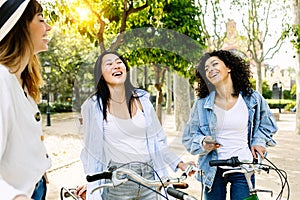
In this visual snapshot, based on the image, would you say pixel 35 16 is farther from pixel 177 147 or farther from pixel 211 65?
pixel 211 65

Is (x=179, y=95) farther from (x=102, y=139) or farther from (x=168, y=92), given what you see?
(x=102, y=139)

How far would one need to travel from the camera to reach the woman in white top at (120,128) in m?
1.39

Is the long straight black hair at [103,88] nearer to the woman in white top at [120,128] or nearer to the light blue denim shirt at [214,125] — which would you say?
the woman in white top at [120,128]

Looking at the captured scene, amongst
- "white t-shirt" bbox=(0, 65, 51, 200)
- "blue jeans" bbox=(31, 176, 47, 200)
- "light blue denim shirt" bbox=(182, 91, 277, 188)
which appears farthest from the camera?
"light blue denim shirt" bbox=(182, 91, 277, 188)

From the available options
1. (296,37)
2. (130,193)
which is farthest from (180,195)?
(296,37)

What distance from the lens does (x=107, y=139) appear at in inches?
59.9

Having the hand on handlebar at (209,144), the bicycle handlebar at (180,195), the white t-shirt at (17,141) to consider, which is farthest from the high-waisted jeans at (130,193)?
the white t-shirt at (17,141)

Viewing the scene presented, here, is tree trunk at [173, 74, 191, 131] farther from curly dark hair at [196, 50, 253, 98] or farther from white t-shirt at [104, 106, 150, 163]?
curly dark hair at [196, 50, 253, 98]

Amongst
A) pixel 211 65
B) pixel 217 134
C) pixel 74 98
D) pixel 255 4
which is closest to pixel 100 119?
pixel 74 98

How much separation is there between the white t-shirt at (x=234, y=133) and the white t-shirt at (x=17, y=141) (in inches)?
47.8

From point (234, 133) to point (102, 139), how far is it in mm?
814

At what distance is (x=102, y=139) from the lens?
150cm

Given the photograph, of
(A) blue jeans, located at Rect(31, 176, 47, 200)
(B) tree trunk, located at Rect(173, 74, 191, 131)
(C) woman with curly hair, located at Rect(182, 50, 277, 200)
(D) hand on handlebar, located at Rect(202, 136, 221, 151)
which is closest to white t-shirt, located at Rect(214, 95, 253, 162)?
(C) woman with curly hair, located at Rect(182, 50, 277, 200)

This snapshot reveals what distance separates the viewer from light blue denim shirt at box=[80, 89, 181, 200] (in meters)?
1.39
